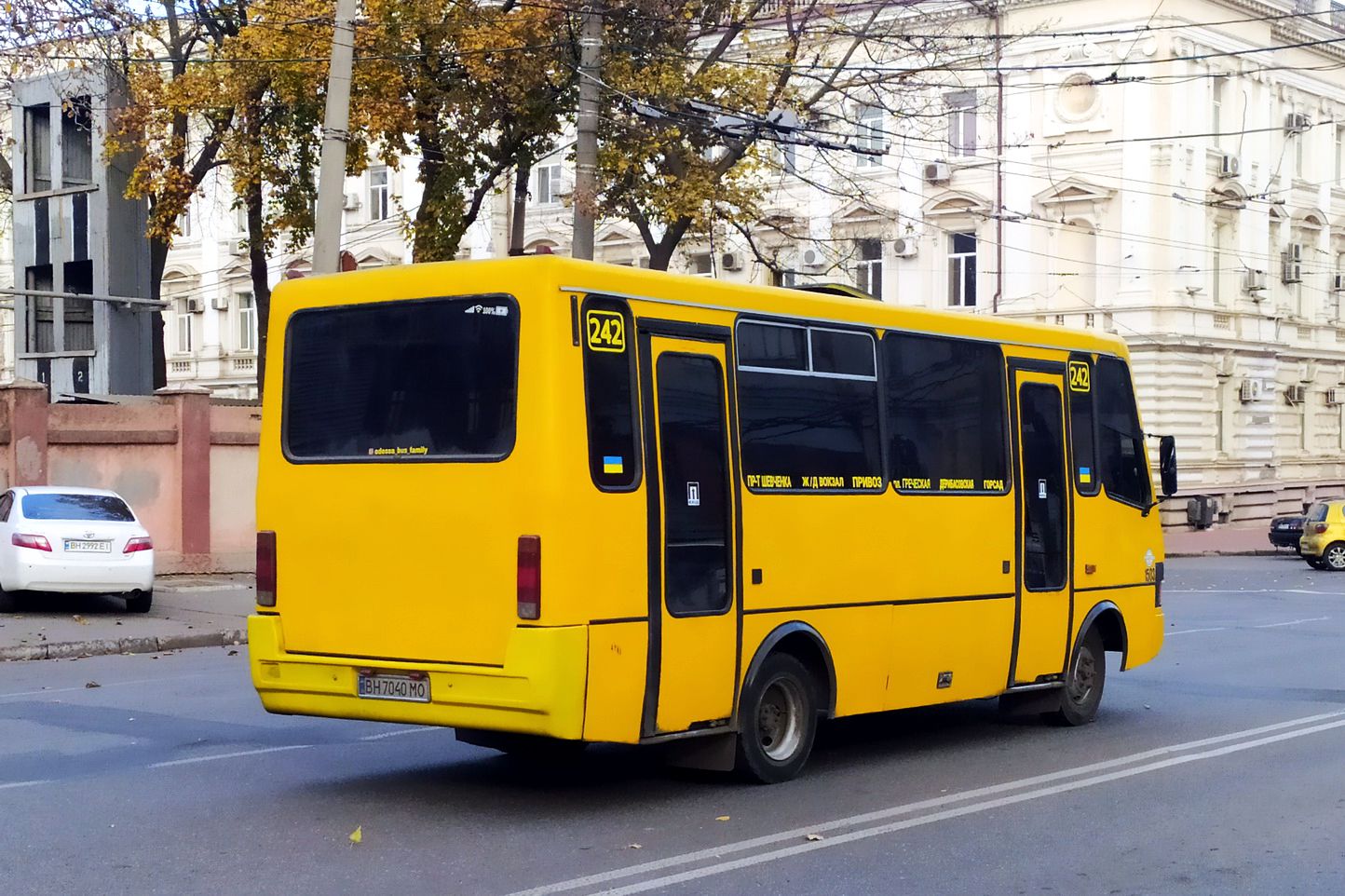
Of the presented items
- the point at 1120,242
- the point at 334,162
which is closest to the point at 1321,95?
the point at 1120,242

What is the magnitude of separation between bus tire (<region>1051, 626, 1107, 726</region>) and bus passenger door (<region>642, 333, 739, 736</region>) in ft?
13.4

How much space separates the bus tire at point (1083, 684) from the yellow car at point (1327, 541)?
86.1 feet

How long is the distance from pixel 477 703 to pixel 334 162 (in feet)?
38.3

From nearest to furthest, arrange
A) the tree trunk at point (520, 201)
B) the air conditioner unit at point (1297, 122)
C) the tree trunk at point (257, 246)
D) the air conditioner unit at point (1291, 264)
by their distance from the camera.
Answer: the tree trunk at point (520, 201), the tree trunk at point (257, 246), the air conditioner unit at point (1297, 122), the air conditioner unit at point (1291, 264)

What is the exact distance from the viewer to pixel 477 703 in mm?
8891

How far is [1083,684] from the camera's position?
13266 millimetres

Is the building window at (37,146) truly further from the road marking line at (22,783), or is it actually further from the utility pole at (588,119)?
the road marking line at (22,783)

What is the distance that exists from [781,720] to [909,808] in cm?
113

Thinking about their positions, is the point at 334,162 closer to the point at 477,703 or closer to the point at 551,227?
the point at 477,703

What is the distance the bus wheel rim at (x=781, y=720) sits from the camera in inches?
403

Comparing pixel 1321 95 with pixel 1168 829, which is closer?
pixel 1168 829

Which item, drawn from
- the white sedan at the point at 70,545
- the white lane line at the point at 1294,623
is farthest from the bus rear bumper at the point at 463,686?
the white lane line at the point at 1294,623

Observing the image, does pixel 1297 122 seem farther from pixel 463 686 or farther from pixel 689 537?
pixel 463 686

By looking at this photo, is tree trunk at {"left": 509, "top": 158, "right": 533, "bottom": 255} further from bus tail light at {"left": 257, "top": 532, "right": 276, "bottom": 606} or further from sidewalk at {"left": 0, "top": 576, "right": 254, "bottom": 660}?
bus tail light at {"left": 257, "top": 532, "right": 276, "bottom": 606}
